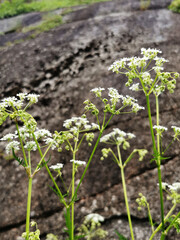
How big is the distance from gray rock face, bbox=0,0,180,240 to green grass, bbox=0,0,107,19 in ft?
11.7

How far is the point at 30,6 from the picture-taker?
8773 mm

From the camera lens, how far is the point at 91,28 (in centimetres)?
504

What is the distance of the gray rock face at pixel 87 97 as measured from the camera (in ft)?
9.81

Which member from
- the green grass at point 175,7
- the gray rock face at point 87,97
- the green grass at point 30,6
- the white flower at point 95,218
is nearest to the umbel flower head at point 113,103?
the white flower at point 95,218

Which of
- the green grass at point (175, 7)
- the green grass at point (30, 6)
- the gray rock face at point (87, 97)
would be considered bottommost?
the gray rock face at point (87, 97)

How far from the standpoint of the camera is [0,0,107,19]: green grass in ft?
27.5

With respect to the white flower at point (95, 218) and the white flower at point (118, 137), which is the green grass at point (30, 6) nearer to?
the white flower at point (118, 137)

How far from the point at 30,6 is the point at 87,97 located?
6.88 m

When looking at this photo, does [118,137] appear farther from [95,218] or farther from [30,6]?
[30,6]

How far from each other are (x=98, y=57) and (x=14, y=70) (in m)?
1.70

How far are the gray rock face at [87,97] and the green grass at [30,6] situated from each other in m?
3.58

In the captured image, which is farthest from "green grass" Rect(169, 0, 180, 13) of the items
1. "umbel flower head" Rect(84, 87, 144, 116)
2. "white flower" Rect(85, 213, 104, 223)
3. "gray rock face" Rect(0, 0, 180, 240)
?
"white flower" Rect(85, 213, 104, 223)

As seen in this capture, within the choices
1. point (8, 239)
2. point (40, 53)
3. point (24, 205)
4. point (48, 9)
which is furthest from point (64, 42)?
point (48, 9)

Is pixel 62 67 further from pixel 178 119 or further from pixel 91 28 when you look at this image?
pixel 178 119
